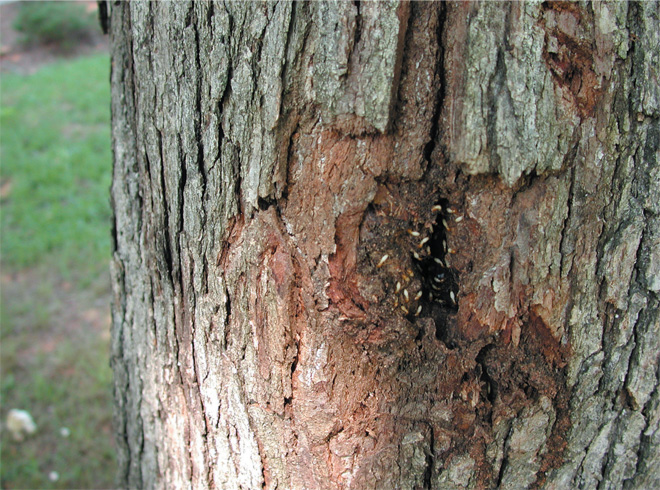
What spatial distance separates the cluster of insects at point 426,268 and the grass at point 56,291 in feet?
10.8

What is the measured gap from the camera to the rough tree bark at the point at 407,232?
1221mm

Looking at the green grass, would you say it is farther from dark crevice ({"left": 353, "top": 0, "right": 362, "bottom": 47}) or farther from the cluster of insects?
dark crevice ({"left": 353, "top": 0, "right": 362, "bottom": 47})

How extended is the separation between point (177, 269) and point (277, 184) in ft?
1.58

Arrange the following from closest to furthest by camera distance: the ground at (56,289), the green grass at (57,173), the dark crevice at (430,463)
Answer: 1. the dark crevice at (430,463)
2. the ground at (56,289)
3. the green grass at (57,173)

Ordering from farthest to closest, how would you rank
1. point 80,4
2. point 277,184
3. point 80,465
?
point 80,4 < point 80,465 < point 277,184

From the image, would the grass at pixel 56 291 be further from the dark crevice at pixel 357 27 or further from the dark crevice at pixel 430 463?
the dark crevice at pixel 357 27

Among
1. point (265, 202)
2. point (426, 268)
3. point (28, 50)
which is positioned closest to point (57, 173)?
point (265, 202)

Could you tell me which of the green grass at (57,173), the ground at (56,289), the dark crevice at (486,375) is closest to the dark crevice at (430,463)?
the dark crevice at (486,375)

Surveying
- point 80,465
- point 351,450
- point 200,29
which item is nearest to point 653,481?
point 351,450

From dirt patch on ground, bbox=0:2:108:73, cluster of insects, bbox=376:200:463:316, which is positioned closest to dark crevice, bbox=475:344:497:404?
cluster of insects, bbox=376:200:463:316

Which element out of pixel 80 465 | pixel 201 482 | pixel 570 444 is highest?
pixel 570 444

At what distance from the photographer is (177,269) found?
1588mm

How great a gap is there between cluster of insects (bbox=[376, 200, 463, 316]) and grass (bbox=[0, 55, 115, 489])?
3.28 meters

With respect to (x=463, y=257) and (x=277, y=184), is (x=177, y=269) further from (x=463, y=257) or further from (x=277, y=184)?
(x=463, y=257)
